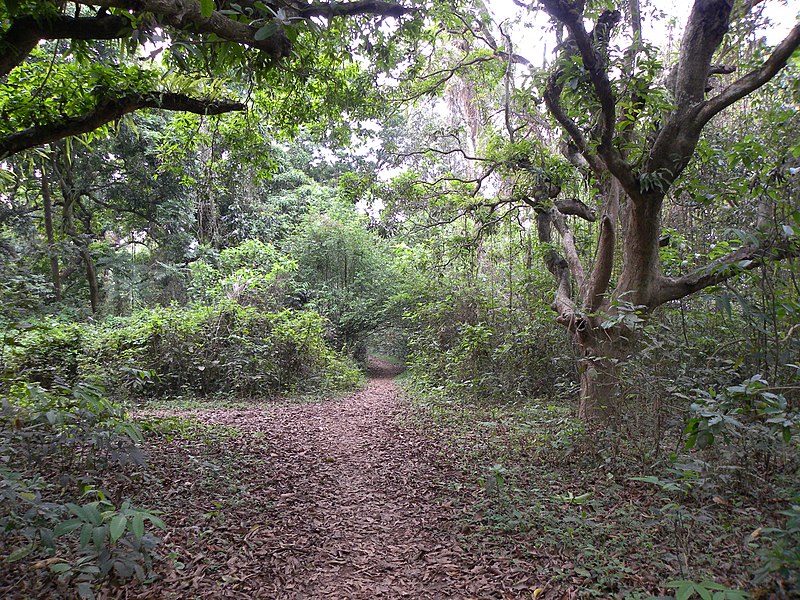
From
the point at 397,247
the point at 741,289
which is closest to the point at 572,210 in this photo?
the point at 741,289

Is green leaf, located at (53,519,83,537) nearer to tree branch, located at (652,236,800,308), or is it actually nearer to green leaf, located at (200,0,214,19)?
green leaf, located at (200,0,214,19)

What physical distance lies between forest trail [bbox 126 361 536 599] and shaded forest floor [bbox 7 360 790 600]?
12mm

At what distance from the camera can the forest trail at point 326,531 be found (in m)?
2.86

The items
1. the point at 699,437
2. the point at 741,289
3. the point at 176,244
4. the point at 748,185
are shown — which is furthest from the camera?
the point at 176,244

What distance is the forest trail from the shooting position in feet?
9.37

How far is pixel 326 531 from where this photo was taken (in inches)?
144

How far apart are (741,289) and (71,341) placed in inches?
405

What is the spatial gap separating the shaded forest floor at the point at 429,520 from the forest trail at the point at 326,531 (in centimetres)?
1

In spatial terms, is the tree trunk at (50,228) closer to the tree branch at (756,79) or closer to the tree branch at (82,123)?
the tree branch at (82,123)


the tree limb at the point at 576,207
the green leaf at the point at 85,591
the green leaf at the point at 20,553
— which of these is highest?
the tree limb at the point at 576,207

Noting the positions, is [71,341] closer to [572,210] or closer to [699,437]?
[572,210]

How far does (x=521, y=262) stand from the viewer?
9922mm

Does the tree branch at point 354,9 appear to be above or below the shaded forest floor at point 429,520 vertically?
above

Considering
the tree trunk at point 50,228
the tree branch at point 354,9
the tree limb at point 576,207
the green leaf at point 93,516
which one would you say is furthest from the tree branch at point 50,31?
the tree trunk at point 50,228
